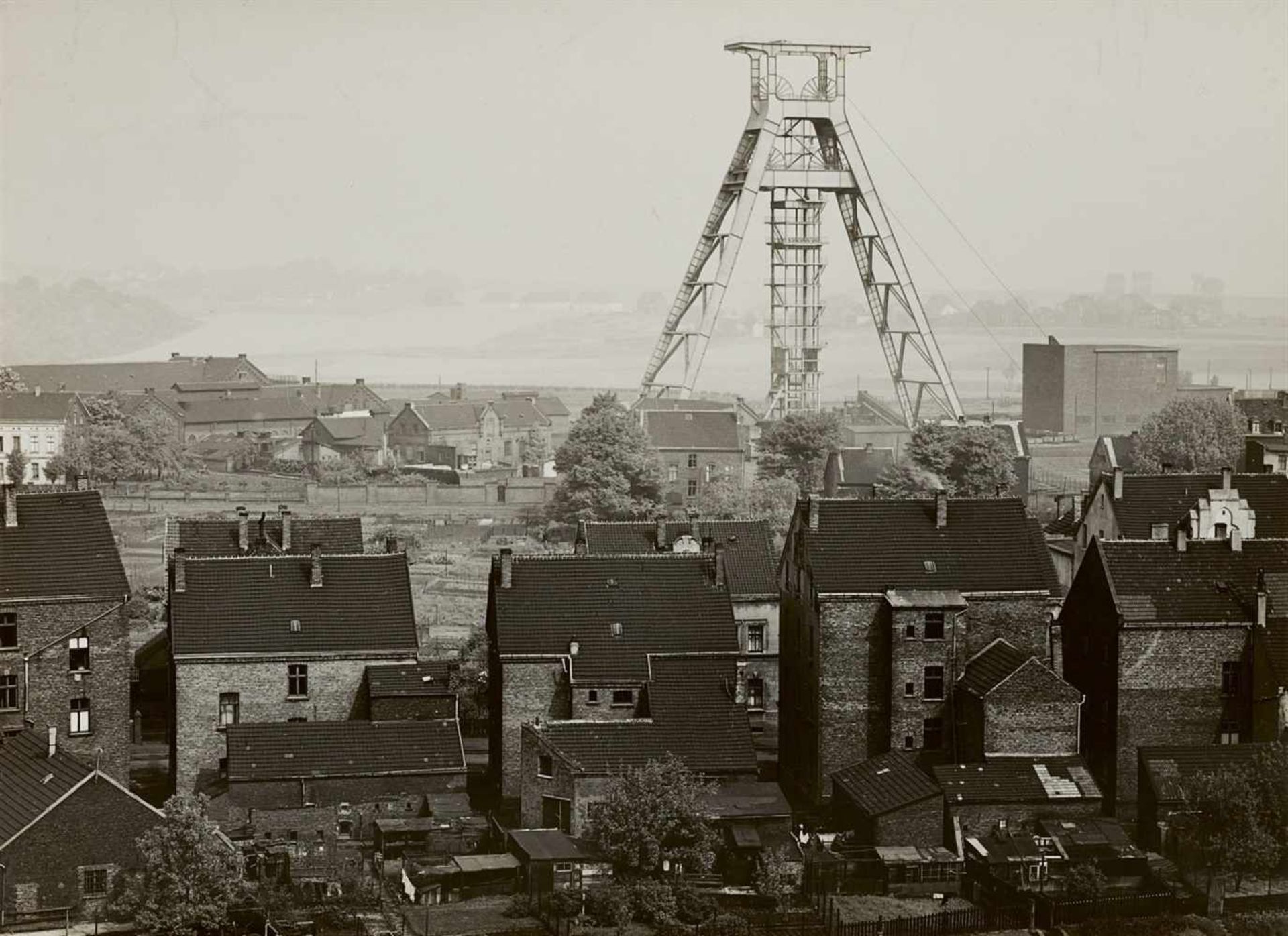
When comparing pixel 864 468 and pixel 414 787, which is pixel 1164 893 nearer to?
pixel 414 787

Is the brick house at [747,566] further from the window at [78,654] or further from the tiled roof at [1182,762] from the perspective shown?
the window at [78,654]

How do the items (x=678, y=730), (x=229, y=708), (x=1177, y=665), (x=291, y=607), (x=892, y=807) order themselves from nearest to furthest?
(x=892, y=807) → (x=678, y=730) → (x=1177, y=665) → (x=229, y=708) → (x=291, y=607)

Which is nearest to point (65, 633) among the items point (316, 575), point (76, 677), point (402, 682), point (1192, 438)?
point (76, 677)

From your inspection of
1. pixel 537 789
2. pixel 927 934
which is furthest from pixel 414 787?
pixel 927 934

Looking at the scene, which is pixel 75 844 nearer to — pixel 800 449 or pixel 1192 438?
pixel 1192 438

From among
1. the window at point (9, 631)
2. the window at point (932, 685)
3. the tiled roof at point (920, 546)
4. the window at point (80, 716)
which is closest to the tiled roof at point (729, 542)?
the tiled roof at point (920, 546)
